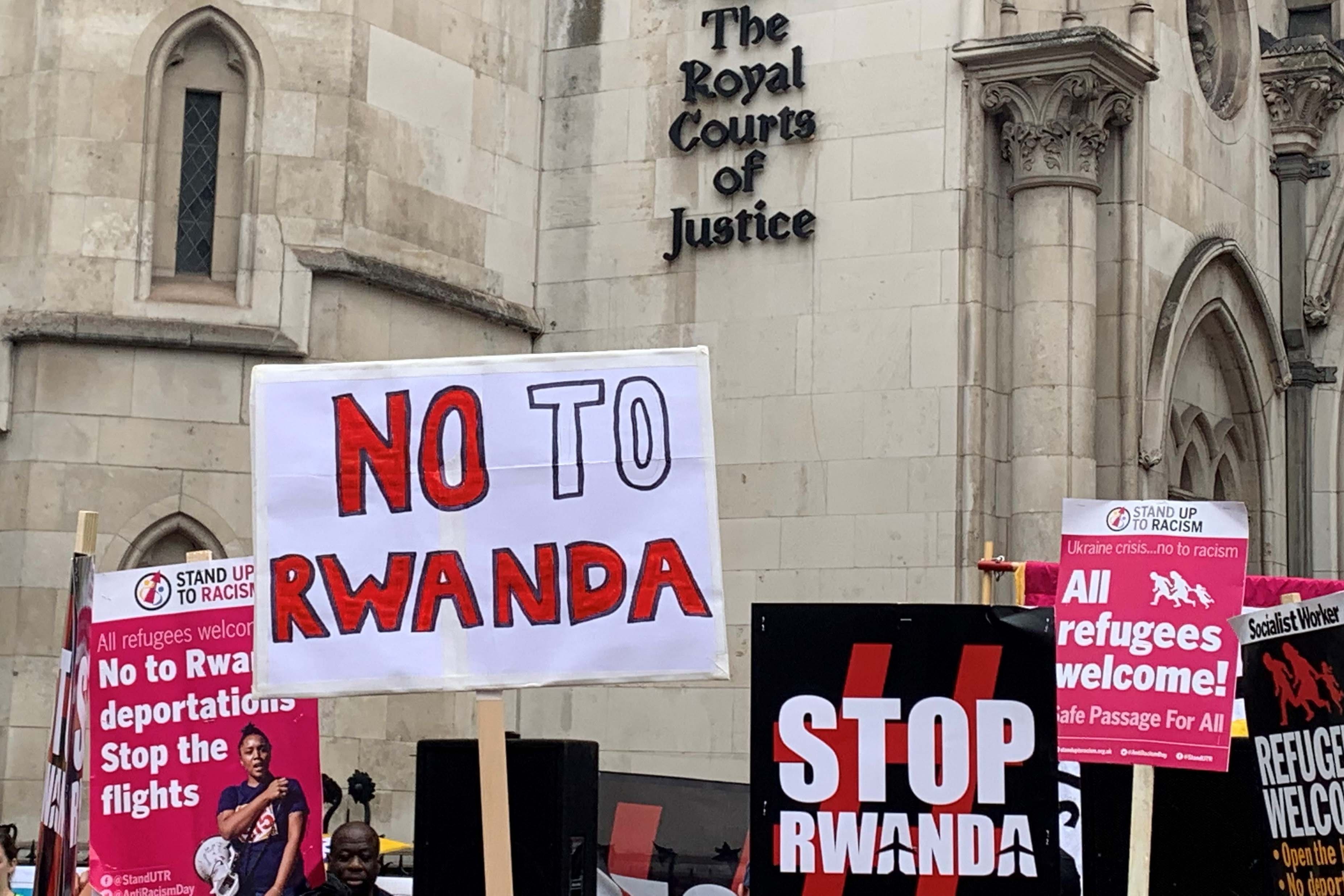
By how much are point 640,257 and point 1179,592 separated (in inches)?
336

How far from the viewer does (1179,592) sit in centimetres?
924

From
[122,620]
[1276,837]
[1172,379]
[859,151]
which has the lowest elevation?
[1276,837]

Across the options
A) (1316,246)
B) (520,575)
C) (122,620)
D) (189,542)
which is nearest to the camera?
(520,575)

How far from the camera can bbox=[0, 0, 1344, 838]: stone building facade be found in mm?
15289

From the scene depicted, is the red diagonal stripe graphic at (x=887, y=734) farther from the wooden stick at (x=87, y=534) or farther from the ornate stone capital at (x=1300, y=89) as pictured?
the ornate stone capital at (x=1300, y=89)

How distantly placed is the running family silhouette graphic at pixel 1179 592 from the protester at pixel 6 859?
452cm

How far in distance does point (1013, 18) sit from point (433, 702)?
6.18m

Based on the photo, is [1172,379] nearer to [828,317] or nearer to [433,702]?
[828,317]

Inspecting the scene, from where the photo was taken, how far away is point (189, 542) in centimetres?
1545

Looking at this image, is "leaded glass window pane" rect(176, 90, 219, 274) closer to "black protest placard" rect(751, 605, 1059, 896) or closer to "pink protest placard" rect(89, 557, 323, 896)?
"pink protest placard" rect(89, 557, 323, 896)

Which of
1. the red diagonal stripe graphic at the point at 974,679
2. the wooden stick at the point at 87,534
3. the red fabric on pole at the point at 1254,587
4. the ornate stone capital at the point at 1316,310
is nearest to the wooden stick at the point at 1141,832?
the red diagonal stripe graphic at the point at 974,679

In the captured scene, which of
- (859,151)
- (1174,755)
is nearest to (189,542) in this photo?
(859,151)

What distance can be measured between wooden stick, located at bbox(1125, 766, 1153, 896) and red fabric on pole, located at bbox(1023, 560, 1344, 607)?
9.88 ft

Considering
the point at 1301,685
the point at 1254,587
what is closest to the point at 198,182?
the point at 1254,587
